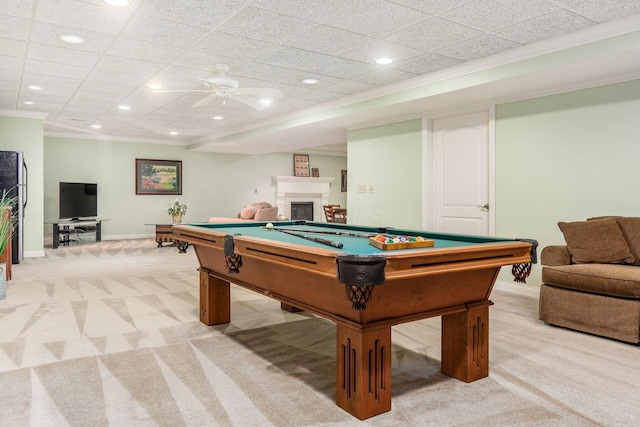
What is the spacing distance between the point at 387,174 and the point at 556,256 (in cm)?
301

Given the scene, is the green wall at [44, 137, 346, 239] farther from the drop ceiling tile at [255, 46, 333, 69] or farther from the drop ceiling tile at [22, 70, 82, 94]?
the drop ceiling tile at [255, 46, 333, 69]

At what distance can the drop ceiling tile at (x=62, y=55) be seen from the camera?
398 centimetres

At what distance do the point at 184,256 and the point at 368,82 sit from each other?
14.5ft

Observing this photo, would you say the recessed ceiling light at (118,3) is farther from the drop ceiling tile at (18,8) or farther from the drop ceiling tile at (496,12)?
the drop ceiling tile at (496,12)

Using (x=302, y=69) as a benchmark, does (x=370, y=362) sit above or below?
below

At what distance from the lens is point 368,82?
5.05 m

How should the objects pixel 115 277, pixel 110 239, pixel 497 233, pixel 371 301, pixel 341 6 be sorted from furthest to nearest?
pixel 110 239 < pixel 115 277 < pixel 497 233 < pixel 341 6 < pixel 371 301

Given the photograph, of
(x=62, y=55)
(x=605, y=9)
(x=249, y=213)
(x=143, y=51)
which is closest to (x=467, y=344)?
(x=605, y=9)

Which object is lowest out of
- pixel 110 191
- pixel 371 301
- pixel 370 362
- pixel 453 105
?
pixel 370 362

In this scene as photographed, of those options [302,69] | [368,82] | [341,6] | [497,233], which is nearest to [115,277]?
[302,69]

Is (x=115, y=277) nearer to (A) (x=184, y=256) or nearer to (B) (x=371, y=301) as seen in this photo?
(A) (x=184, y=256)

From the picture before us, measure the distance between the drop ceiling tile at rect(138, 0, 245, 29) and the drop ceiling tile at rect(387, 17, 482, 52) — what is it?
1.35 m

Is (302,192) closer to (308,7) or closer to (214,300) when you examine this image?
(214,300)

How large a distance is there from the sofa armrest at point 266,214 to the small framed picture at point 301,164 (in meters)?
4.35
